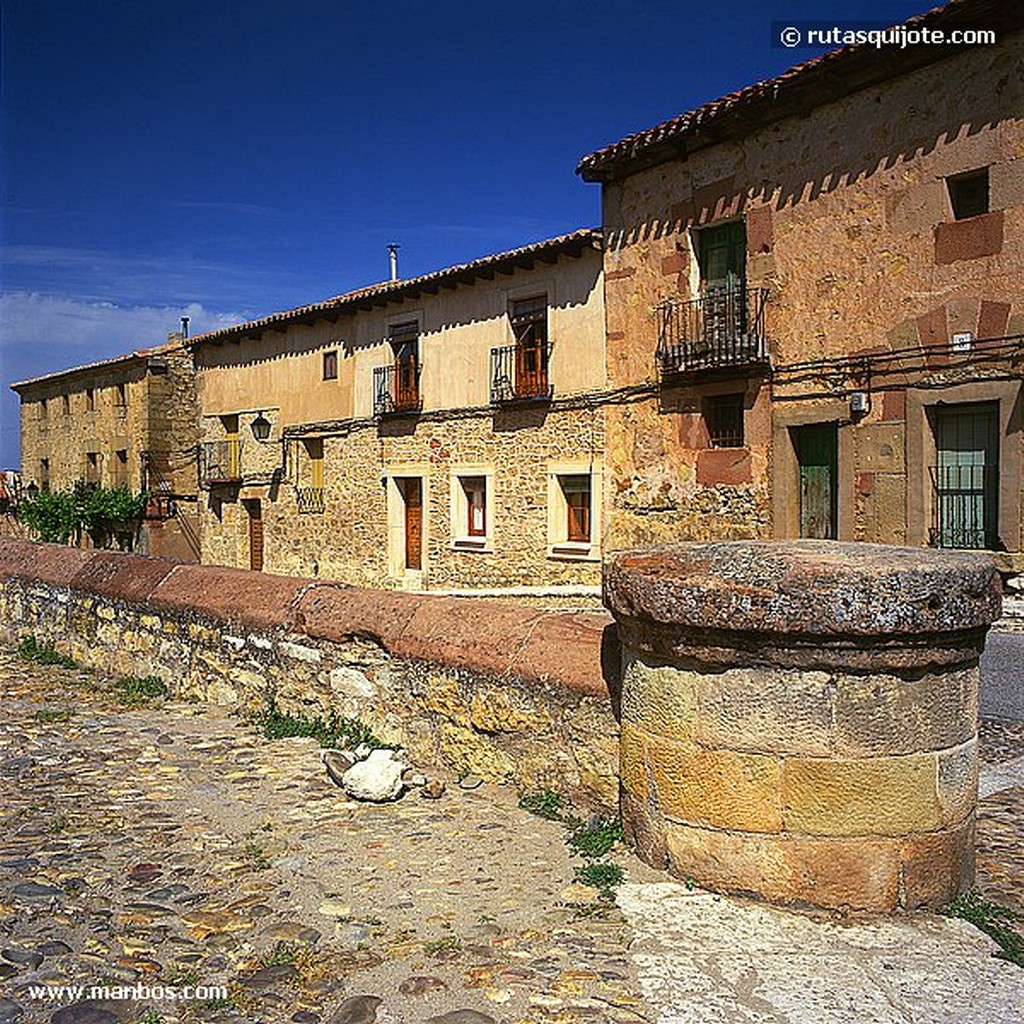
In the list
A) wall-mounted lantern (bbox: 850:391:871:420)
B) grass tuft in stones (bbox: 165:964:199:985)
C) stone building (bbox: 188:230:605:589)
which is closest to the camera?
grass tuft in stones (bbox: 165:964:199:985)

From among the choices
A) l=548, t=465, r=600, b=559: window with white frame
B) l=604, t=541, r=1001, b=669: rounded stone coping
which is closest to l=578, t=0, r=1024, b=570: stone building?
l=548, t=465, r=600, b=559: window with white frame

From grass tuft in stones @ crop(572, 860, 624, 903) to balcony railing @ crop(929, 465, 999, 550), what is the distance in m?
8.93

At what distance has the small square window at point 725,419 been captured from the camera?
13.8m

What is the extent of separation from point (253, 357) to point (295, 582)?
18.5 m

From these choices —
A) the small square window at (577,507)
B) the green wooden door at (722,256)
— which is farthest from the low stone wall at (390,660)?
the small square window at (577,507)

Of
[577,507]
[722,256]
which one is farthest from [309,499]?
[722,256]

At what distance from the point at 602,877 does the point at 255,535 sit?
21.8 m

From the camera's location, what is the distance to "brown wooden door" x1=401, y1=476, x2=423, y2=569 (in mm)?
19859

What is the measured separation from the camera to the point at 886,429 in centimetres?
1192

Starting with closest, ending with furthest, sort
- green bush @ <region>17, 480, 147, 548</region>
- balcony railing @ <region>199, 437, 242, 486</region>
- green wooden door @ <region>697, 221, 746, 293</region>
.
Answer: green wooden door @ <region>697, 221, 746, 293</region> → balcony railing @ <region>199, 437, 242, 486</region> → green bush @ <region>17, 480, 147, 548</region>

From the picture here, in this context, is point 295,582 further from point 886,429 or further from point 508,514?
point 508,514

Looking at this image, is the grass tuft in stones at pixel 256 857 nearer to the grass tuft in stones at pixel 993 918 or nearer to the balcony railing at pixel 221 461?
the grass tuft in stones at pixel 993 918

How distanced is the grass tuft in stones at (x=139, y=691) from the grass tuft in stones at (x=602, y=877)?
415 cm

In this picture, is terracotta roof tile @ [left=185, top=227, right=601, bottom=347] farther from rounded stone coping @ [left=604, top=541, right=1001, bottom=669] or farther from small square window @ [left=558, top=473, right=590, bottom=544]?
rounded stone coping @ [left=604, top=541, right=1001, bottom=669]
